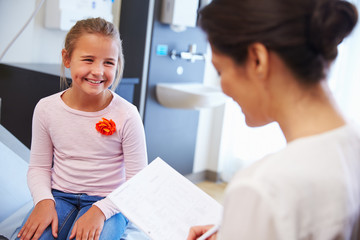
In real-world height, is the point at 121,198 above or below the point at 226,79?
below

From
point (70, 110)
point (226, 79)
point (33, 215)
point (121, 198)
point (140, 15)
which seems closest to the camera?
point (226, 79)

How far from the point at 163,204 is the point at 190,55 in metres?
1.87

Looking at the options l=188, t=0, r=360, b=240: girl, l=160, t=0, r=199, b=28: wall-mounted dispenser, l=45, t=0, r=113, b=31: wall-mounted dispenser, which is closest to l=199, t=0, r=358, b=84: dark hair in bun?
l=188, t=0, r=360, b=240: girl

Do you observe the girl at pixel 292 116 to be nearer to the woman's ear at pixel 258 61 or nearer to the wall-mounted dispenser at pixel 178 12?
the woman's ear at pixel 258 61

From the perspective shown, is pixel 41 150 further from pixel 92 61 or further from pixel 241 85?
pixel 241 85

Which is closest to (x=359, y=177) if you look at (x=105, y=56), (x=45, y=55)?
(x=105, y=56)

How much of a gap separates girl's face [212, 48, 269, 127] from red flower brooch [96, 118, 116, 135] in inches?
26.0

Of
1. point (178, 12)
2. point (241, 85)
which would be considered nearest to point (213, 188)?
point (178, 12)

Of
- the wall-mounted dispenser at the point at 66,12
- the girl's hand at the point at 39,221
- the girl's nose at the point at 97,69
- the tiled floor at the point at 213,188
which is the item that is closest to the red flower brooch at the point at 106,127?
the girl's nose at the point at 97,69

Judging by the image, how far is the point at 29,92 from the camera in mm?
1988

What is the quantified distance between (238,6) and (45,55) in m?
1.86

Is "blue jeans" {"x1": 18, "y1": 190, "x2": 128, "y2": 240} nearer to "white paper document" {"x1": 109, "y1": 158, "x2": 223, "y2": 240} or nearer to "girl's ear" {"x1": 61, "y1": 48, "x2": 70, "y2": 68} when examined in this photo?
"white paper document" {"x1": 109, "y1": 158, "x2": 223, "y2": 240}

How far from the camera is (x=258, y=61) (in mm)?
672

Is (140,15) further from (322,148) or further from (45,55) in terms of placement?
(322,148)
